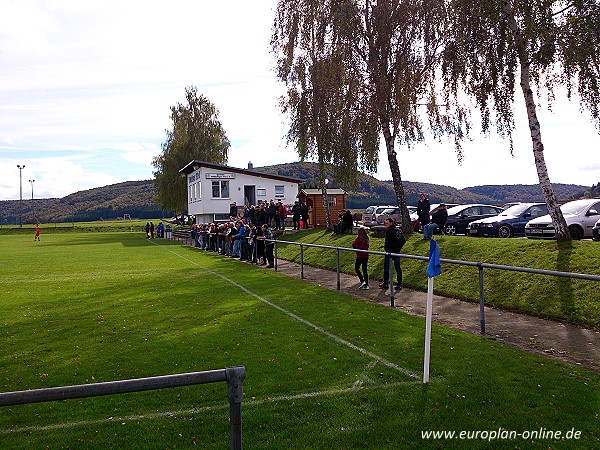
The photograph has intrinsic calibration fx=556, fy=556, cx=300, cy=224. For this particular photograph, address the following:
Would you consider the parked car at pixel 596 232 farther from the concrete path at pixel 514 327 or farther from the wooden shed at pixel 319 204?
the wooden shed at pixel 319 204

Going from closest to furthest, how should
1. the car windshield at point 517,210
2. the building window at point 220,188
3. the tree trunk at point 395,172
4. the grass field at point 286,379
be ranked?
the grass field at point 286,379, the tree trunk at point 395,172, the car windshield at point 517,210, the building window at point 220,188

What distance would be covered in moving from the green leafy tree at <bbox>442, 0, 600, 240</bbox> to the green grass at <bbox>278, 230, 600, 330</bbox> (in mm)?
1256

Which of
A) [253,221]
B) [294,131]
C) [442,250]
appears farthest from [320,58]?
[442,250]

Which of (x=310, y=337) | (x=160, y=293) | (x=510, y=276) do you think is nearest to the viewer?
(x=310, y=337)

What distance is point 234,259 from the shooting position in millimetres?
26859

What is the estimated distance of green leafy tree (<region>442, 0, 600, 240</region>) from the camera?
12.9 metres

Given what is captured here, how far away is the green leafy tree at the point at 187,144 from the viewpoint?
6475 cm

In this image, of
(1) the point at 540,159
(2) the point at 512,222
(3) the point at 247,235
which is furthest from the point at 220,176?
(1) the point at 540,159

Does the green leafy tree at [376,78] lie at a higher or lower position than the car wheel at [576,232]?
higher

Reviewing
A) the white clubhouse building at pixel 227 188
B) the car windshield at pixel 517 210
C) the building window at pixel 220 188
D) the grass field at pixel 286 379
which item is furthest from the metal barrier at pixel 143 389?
the building window at pixel 220 188

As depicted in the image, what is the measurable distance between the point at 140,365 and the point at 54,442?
245 centimetres

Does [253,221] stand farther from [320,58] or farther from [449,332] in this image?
[449,332]

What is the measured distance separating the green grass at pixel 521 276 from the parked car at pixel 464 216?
27.6ft

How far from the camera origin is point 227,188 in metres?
53.0
